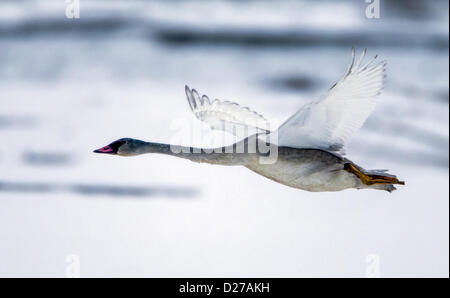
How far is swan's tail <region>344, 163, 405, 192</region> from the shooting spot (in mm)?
3488

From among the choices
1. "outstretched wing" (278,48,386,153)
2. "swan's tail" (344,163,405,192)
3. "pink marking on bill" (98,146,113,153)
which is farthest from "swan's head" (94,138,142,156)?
"swan's tail" (344,163,405,192)

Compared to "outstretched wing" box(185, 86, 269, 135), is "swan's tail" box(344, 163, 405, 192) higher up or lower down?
lower down

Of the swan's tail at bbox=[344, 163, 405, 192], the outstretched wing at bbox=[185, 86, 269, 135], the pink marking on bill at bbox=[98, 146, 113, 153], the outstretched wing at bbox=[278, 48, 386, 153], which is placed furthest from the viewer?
the outstretched wing at bbox=[185, 86, 269, 135]

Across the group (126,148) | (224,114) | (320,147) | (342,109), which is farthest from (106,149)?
(342,109)

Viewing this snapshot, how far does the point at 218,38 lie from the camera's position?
9383 mm

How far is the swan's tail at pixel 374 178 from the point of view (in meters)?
3.49

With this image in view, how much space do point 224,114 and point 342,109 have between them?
0.76 metres

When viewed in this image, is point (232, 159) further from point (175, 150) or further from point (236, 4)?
point (236, 4)

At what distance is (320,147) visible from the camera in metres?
3.58

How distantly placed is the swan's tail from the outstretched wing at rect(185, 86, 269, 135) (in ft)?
1.77

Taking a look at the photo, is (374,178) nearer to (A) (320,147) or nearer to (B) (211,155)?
(A) (320,147)

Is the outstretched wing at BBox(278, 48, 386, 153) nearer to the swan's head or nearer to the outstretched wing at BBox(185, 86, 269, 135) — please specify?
the outstretched wing at BBox(185, 86, 269, 135)

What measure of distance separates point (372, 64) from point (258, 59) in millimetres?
5497
